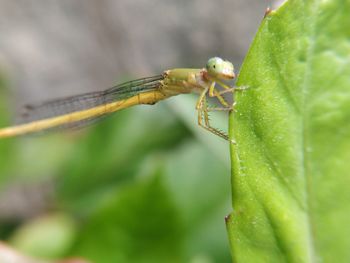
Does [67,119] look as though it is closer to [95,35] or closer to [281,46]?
[281,46]

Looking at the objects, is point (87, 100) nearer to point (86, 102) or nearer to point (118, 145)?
point (86, 102)

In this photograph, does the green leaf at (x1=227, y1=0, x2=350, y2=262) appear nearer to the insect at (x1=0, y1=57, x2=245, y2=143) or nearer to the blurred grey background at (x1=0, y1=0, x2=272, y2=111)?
the insect at (x1=0, y1=57, x2=245, y2=143)

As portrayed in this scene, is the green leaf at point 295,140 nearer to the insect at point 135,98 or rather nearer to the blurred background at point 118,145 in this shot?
the insect at point 135,98

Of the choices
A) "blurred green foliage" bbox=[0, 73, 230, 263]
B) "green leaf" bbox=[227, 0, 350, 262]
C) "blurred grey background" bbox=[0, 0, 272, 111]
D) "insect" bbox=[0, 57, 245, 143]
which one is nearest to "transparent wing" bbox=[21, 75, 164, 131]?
"insect" bbox=[0, 57, 245, 143]

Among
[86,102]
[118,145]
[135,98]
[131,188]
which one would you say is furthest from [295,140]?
[118,145]

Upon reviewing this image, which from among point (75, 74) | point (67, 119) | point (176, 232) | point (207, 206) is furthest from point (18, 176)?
point (75, 74)

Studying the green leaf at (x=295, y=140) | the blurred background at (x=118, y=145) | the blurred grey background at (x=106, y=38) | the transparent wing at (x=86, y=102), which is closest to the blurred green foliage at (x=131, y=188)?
the blurred background at (x=118, y=145)
